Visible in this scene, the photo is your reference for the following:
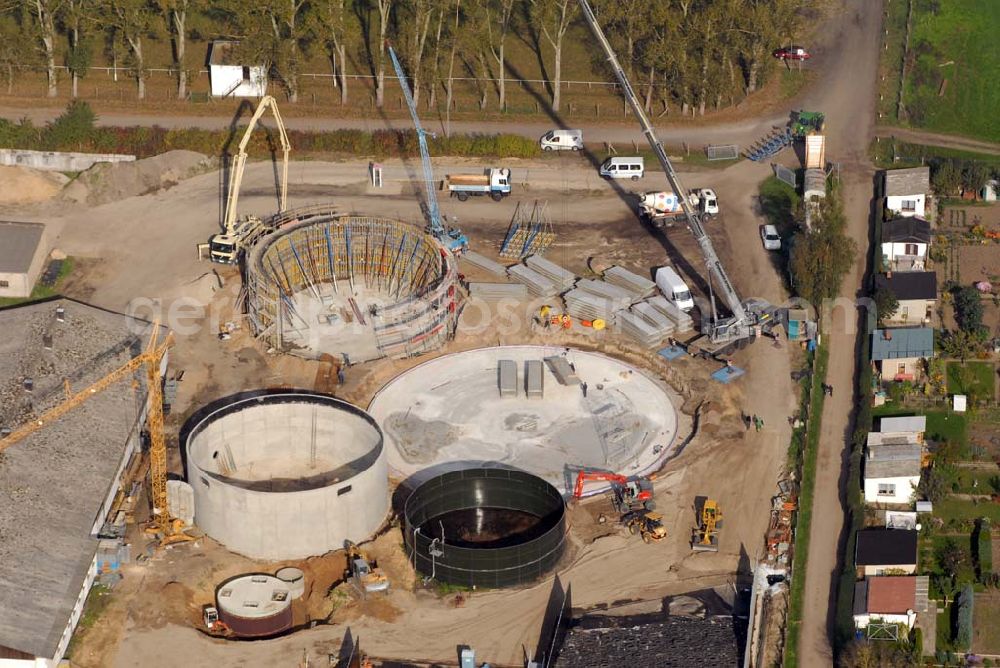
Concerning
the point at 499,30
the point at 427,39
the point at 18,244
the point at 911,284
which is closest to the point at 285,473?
the point at 18,244

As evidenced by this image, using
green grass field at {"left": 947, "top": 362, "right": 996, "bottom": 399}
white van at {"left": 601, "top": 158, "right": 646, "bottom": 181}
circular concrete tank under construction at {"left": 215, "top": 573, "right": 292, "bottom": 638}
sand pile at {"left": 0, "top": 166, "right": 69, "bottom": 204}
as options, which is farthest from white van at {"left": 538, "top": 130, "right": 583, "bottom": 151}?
circular concrete tank under construction at {"left": 215, "top": 573, "right": 292, "bottom": 638}

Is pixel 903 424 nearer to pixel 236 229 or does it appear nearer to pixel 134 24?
pixel 236 229

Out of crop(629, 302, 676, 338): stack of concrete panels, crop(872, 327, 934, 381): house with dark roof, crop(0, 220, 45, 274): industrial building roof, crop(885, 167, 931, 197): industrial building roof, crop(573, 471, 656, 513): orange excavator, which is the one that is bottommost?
crop(573, 471, 656, 513): orange excavator

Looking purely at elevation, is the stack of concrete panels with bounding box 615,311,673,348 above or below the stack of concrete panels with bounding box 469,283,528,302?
below

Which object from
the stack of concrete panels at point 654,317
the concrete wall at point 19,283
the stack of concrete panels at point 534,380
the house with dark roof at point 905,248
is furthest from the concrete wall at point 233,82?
the house with dark roof at point 905,248

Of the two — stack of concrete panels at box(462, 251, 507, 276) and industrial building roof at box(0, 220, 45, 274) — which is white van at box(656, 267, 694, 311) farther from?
industrial building roof at box(0, 220, 45, 274)

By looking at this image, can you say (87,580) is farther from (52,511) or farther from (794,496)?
(794,496)

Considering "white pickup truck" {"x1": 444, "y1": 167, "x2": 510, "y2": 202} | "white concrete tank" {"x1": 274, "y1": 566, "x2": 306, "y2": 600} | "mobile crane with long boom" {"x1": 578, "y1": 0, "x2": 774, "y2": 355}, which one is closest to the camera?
"white concrete tank" {"x1": 274, "y1": 566, "x2": 306, "y2": 600}
